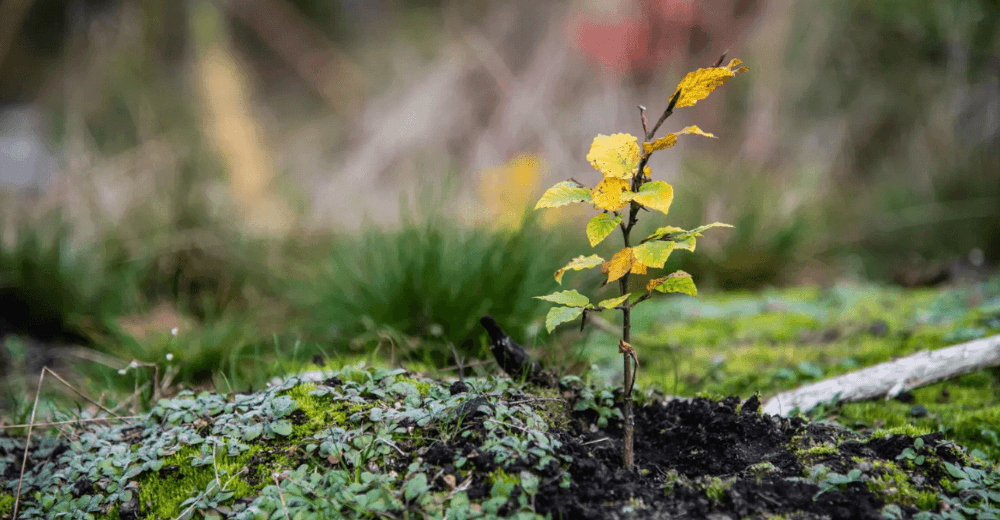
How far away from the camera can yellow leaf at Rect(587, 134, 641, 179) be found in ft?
3.71

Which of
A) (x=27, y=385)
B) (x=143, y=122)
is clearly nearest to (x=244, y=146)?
(x=143, y=122)

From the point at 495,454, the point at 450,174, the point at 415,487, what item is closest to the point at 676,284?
the point at 495,454

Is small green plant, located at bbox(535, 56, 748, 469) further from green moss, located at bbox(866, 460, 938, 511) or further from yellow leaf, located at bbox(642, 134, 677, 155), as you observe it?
green moss, located at bbox(866, 460, 938, 511)

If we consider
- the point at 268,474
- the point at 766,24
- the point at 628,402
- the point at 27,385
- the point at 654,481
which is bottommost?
the point at 27,385

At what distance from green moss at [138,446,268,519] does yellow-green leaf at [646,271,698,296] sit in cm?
93

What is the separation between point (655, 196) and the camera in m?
1.08

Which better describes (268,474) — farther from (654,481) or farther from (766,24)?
(766,24)

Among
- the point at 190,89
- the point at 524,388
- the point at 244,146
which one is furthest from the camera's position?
the point at 190,89

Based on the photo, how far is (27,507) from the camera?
1346mm

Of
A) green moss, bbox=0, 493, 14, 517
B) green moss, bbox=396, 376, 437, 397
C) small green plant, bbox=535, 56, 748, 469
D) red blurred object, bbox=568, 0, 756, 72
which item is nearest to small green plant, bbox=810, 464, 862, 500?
small green plant, bbox=535, 56, 748, 469

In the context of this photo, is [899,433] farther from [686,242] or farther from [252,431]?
[252,431]

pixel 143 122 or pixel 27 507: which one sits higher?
pixel 143 122

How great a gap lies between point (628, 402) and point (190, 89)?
7.63 metres

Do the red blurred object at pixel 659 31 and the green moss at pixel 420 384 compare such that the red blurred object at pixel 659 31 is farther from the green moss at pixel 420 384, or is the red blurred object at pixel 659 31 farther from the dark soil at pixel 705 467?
the green moss at pixel 420 384
